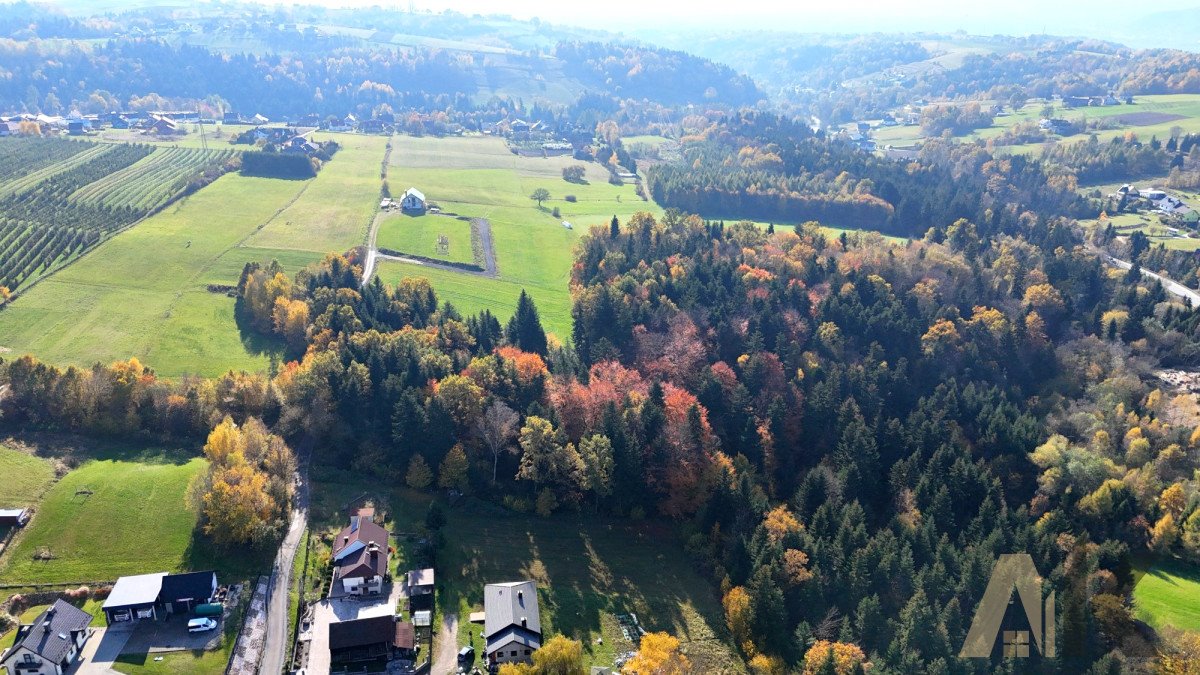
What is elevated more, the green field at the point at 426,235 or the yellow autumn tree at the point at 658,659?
the green field at the point at 426,235

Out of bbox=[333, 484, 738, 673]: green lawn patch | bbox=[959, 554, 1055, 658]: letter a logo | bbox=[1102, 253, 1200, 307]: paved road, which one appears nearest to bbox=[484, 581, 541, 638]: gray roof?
bbox=[333, 484, 738, 673]: green lawn patch

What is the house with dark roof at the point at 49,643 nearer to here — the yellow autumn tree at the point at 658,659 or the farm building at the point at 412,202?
the yellow autumn tree at the point at 658,659

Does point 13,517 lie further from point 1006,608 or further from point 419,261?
point 1006,608

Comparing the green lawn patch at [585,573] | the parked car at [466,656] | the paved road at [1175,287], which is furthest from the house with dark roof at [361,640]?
the paved road at [1175,287]

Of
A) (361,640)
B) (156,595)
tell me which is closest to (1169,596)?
(361,640)

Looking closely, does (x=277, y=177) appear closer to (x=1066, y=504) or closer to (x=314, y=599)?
(x=314, y=599)
